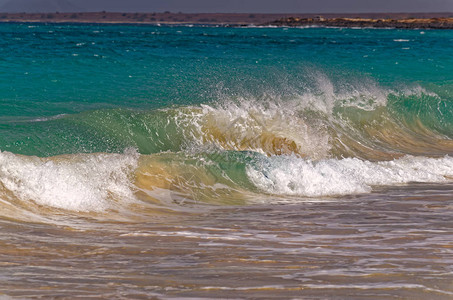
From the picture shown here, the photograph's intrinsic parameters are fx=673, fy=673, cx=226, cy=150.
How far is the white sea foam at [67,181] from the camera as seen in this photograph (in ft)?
23.6

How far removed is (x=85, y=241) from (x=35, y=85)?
48.6ft

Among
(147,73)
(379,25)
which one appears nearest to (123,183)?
(147,73)

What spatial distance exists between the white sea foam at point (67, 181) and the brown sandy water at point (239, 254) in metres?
0.47

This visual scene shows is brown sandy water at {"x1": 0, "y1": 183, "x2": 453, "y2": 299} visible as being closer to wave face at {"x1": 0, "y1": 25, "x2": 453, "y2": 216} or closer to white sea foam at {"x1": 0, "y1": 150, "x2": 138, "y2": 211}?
white sea foam at {"x1": 0, "y1": 150, "x2": 138, "y2": 211}

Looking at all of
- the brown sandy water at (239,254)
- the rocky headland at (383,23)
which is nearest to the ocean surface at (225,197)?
the brown sandy water at (239,254)

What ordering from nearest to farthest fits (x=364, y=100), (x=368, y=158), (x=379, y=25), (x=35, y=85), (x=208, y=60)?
(x=368, y=158)
(x=364, y=100)
(x=35, y=85)
(x=208, y=60)
(x=379, y=25)

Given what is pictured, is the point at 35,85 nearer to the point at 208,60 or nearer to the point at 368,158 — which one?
the point at 368,158

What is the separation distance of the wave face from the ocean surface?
0.04m

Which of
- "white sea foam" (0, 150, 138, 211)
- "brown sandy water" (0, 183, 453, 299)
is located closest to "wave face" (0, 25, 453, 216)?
"white sea foam" (0, 150, 138, 211)

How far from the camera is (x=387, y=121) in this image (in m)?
16.3

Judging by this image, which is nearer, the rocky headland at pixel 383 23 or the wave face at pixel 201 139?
the wave face at pixel 201 139

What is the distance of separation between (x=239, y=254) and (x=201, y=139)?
697 cm

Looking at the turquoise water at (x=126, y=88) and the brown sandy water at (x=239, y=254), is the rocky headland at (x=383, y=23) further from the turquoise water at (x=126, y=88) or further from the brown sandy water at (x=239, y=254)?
the brown sandy water at (x=239, y=254)

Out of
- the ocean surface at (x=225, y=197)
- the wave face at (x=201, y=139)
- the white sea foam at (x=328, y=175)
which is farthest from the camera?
the white sea foam at (x=328, y=175)
